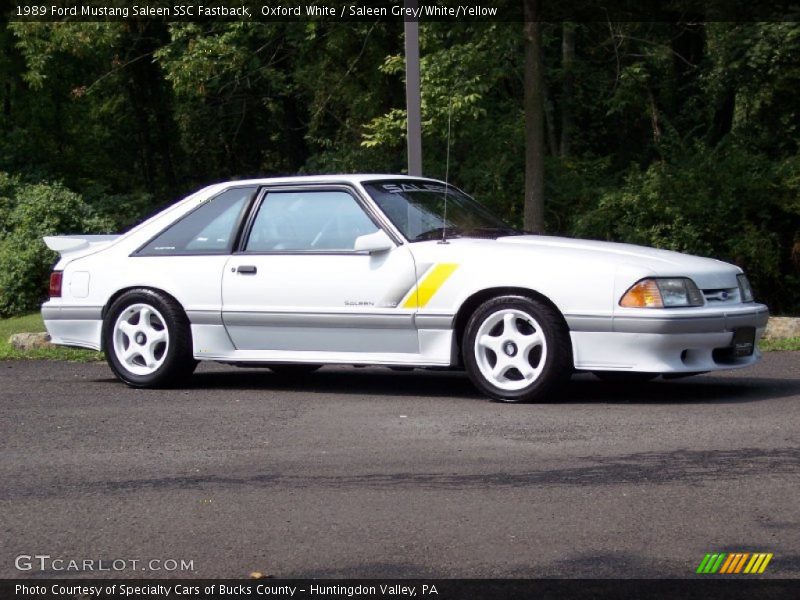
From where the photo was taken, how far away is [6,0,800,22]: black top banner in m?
17.2

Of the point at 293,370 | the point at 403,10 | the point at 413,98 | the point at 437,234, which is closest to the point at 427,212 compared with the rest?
the point at 437,234

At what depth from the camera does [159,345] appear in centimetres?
988

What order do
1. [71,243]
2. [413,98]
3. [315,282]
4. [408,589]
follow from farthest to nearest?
[413,98], [71,243], [315,282], [408,589]

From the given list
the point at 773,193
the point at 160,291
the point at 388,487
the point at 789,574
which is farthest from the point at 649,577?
the point at 773,193

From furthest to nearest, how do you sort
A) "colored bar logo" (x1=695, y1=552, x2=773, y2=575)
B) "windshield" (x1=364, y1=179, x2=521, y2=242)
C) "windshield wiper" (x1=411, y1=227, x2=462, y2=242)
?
1. "windshield" (x1=364, y1=179, x2=521, y2=242)
2. "windshield wiper" (x1=411, y1=227, x2=462, y2=242)
3. "colored bar logo" (x1=695, y1=552, x2=773, y2=575)

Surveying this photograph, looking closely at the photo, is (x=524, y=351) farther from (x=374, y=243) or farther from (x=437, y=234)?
(x=374, y=243)

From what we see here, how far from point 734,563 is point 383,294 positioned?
15.2 ft

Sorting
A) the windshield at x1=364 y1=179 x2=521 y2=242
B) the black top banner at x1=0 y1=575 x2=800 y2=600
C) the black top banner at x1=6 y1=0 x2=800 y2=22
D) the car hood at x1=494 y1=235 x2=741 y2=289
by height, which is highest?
the black top banner at x1=6 y1=0 x2=800 y2=22

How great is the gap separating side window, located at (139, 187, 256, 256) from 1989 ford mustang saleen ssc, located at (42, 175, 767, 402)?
11 mm

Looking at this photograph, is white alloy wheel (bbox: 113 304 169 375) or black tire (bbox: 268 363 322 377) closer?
white alloy wheel (bbox: 113 304 169 375)

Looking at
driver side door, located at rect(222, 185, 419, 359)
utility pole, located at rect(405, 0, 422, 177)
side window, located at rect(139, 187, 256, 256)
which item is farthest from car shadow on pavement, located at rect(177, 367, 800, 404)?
utility pole, located at rect(405, 0, 422, 177)

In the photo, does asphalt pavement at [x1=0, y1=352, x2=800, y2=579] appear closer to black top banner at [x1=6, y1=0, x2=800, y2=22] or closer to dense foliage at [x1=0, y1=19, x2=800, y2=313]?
dense foliage at [x1=0, y1=19, x2=800, y2=313]

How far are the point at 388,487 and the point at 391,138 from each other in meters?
14.4

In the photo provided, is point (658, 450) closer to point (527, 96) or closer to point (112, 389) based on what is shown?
point (112, 389)
